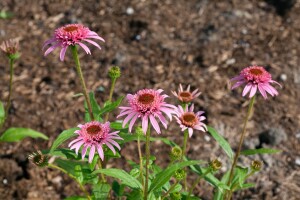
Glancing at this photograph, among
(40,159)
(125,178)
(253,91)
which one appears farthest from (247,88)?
(40,159)

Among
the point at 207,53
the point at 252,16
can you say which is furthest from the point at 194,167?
the point at 252,16

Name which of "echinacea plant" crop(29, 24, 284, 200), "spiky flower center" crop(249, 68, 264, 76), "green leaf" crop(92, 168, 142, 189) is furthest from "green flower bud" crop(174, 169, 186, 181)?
"spiky flower center" crop(249, 68, 264, 76)

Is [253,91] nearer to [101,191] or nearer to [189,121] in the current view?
[189,121]

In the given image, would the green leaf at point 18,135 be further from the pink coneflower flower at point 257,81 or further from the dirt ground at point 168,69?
the pink coneflower flower at point 257,81

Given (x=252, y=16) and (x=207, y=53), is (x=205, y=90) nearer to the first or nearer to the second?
(x=207, y=53)

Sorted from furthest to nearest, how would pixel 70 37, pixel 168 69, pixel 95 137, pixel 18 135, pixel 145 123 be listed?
pixel 168 69 < pixel 18 135 < pixel 70 37 < pixel 95 137 < pixel 145 123

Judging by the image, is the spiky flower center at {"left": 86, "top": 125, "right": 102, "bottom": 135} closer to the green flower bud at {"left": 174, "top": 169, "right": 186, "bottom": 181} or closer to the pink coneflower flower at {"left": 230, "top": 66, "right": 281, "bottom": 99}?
the green flower bud at {"left": 174, "top": 169, "right": 186, "bottom": 181}
